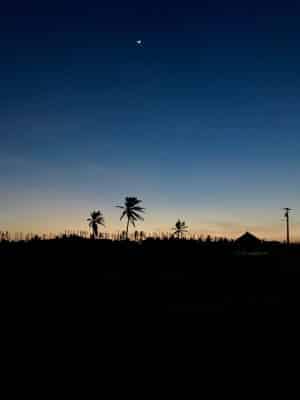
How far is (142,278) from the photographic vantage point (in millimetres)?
23094

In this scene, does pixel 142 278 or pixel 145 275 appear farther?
pixel 145 275

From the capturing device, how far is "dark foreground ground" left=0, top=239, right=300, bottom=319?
15.0 meters

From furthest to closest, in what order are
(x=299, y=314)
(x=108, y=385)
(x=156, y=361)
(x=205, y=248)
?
1. (x=205, y=248)
2. (x=299, y=314)
3. (x=156, y=361)
4. (x=108, y=385)

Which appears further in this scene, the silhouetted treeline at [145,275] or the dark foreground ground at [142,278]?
the silhouetted treeline at [145,275]

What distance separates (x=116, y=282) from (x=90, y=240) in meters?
17.0

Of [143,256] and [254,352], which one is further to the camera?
[143,256]

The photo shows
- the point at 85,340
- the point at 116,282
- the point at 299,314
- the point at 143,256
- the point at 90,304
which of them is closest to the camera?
the point at 85,340

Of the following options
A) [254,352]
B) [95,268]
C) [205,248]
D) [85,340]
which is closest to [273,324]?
[254,352]

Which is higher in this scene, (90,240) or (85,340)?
(90,240)

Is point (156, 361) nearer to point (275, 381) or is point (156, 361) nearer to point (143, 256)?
point (275, 381)

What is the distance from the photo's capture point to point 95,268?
85.9 ft

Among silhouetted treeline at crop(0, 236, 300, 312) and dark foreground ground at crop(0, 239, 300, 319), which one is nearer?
dark foreground ground at crop(0, 239, 300, 319)

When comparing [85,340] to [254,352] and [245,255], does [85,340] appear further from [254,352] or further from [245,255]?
[245,255]

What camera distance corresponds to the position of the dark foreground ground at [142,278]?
1501 centimetres
